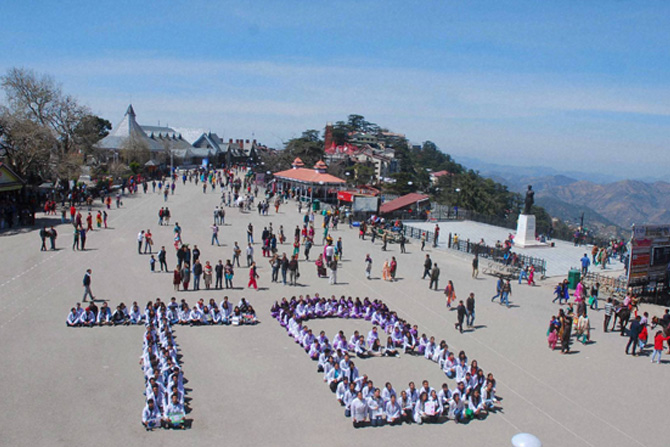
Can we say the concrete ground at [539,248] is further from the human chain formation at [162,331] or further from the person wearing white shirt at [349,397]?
the person wearing white shirt at [349,397]

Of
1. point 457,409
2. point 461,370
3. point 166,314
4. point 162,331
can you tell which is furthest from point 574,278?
point 162,331

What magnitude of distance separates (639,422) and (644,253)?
13.4m

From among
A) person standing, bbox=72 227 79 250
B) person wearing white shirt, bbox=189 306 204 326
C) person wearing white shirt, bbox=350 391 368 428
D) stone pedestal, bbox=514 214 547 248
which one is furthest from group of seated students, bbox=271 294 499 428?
stone pedestal, bbox=514 214 547 248

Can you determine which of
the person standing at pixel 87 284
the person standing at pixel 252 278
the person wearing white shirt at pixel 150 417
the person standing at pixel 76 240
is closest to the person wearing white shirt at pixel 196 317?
the person standing at pixel 87 284

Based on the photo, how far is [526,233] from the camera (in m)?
32.3

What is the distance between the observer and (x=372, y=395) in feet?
34.0

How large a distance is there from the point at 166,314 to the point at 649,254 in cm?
1950

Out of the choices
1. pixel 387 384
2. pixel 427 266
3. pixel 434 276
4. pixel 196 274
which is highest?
pixel 427 266

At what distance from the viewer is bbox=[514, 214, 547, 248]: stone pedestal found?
32.2 meters

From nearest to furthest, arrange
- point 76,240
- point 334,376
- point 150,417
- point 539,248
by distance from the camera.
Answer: point 150,417 < point 334,376 < point 76,240 < point 539,248

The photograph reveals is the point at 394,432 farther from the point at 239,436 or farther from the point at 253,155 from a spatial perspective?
the point at 253,155

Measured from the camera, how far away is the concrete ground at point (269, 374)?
9672 millimetres

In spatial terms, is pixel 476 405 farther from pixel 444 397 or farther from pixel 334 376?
pixel 334 376

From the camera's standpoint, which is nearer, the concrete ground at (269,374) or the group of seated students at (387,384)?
the concrete ground at (269,374)
